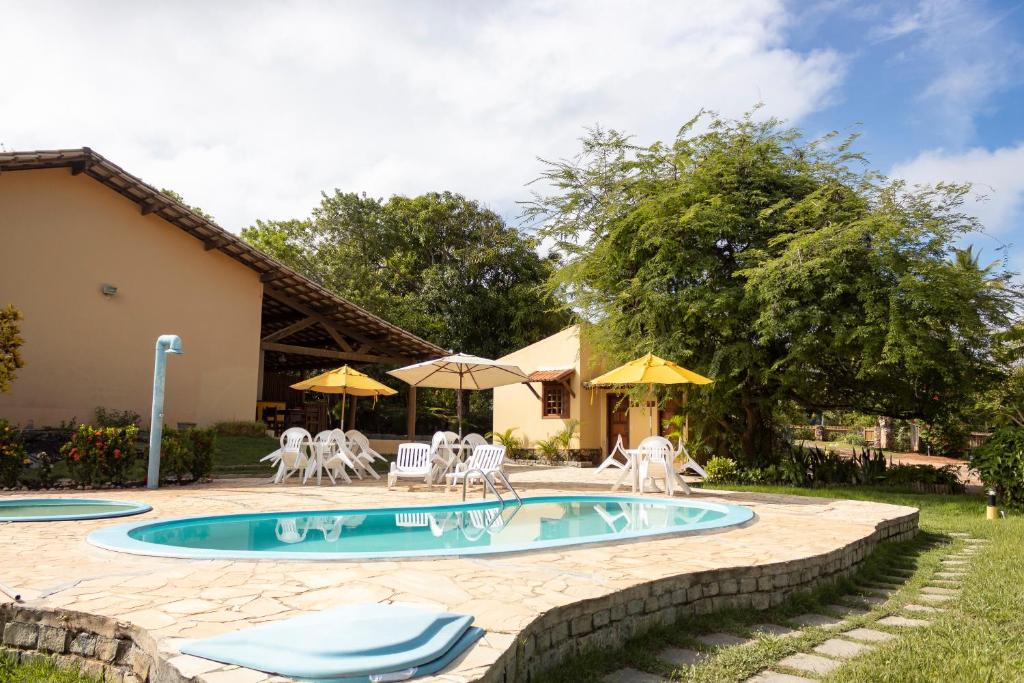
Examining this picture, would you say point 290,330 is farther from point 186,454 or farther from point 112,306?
point 186,454

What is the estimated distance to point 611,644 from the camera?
4.24m

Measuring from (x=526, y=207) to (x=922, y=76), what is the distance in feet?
27.4

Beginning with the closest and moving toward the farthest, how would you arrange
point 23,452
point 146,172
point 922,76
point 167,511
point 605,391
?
point 167,511 < point 23,452 < point 922,76 < point 605,391 < point 146,172

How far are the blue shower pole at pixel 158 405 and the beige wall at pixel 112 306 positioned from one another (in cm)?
522

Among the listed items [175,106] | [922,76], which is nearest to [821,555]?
[922,76]

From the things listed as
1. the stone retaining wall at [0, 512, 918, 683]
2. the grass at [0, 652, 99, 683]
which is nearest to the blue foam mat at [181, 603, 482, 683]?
the stone retaining wall at [0, 512, 918, 683]

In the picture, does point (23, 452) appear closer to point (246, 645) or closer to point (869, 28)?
point (246, 645)

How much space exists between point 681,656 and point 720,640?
0.48m

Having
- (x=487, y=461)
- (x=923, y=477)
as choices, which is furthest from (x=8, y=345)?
(x=923, y=477)

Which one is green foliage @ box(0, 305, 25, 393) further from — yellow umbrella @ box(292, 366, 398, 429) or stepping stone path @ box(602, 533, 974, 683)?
A: stepping stone path @ box(602, 533, 974, 683)

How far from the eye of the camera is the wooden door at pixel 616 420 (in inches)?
843

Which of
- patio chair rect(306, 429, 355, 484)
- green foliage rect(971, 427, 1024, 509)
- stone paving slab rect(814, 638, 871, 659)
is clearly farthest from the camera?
patio chair rect(306, 429, 355, 484)

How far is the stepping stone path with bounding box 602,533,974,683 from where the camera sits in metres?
3.95

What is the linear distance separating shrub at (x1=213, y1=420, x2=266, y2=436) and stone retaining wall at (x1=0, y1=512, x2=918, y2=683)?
1400cm
